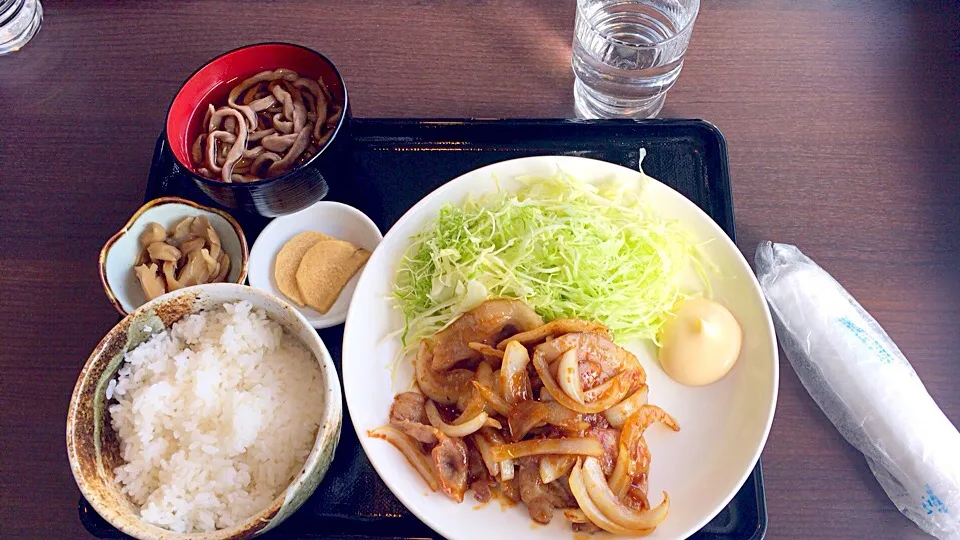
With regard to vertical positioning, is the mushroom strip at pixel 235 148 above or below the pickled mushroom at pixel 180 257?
above

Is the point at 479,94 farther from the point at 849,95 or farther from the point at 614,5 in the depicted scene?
the point at 849,95

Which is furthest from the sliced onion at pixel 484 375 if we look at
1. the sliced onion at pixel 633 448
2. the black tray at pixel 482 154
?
the black tray at pixel 482 154

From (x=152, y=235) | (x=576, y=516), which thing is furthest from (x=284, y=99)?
(x=576, y=516)

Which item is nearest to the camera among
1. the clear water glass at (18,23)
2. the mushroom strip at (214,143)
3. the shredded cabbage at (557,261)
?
the shredded cabbage at (557,261)

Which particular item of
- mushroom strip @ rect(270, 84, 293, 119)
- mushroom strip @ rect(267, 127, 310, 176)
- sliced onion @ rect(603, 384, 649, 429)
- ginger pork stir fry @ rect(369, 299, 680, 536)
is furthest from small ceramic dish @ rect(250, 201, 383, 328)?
sliced onion @ rect(603, 384, 649, 429)

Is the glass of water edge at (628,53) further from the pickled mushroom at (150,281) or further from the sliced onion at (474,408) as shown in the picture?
the pickled mushroom at (150,281)

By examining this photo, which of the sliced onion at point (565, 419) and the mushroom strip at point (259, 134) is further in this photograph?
the mushroom strip at point (259, 134)

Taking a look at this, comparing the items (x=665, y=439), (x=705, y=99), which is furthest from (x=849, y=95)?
(x=665, y=439)
